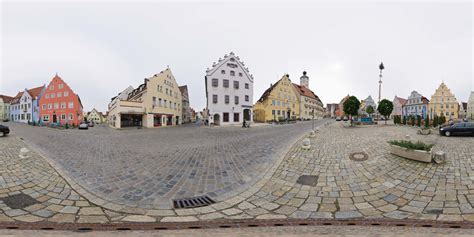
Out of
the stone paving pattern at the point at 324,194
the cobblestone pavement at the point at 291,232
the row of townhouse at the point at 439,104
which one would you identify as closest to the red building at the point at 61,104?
the stone paving pattern at the point at 324,194

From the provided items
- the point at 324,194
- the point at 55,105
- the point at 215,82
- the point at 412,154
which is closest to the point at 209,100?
the point at 215,82

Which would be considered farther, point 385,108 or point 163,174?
point 385,108

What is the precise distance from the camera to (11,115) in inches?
2199

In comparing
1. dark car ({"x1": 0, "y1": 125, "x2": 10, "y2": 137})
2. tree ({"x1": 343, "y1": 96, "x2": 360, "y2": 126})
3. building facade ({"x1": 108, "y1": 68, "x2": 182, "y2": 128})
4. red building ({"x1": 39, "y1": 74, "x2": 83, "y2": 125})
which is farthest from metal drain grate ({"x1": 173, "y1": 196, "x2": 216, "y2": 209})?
red building ({"x1": 39, "y1": 74, "x2": 83, "y2": 125})

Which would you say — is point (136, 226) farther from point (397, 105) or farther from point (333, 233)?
point (397, 105)

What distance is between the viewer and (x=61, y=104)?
135ft

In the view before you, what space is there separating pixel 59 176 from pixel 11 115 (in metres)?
74.4

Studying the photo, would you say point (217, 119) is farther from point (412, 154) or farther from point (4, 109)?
point (4, 109)

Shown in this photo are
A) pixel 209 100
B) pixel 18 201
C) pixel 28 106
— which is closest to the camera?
pixel 18 201

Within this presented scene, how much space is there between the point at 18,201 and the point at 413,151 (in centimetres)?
1137

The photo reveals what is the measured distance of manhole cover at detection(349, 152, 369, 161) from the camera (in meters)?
7.81

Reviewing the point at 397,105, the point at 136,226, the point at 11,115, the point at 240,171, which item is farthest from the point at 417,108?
the point at 11,115

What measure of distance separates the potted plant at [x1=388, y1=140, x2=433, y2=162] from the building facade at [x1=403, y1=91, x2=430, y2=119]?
6168 centimetres

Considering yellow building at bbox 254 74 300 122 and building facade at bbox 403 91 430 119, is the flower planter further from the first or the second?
building facade at bbox 403 91 430 119
